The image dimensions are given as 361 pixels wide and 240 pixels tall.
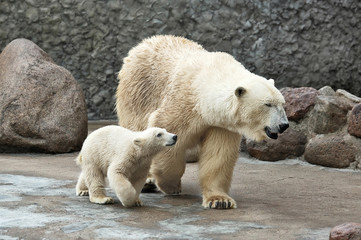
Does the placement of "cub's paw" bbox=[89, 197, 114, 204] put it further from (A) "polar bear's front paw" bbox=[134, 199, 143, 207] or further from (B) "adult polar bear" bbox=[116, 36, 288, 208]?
(B) "adult polar bear" bbox=[116, 36, 288, 208]

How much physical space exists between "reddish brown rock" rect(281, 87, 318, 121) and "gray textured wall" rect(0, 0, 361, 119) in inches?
83.7

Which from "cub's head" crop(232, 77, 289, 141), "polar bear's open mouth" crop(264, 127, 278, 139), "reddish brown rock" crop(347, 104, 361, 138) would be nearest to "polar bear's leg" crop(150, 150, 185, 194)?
"cub's head" crop(232, 77, 289, 141)

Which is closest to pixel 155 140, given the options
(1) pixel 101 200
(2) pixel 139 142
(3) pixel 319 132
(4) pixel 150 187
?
(2) pixel 139 142

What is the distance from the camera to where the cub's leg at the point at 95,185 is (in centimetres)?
515

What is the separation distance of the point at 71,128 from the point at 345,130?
3078mm

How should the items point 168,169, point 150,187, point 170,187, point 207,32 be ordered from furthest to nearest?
point 207,32, point 150,187, point 170,187, point 168,169

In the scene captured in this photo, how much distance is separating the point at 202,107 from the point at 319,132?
249 centimetres

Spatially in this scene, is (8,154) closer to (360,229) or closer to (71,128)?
(71,128)

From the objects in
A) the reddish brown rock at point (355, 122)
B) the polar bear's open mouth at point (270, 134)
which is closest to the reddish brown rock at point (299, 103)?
the reddish brown rock at point (355, 122)

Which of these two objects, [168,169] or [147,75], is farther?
[147,75]

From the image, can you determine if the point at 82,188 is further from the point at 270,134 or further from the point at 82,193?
the point at 270,134

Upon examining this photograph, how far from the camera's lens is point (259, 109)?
4957 millimetres

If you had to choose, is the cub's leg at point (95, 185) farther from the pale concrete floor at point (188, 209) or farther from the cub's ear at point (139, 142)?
the cub's ear at point (139, 142)

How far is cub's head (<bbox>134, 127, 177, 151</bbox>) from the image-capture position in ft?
16.4
